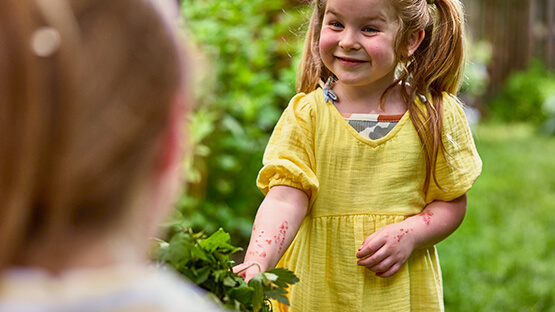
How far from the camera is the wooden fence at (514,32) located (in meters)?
10.1

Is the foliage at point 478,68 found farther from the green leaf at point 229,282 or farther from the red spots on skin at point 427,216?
the green leaf at point 229,282

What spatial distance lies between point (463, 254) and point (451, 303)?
0.83 metres

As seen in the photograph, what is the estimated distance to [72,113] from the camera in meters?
0.68

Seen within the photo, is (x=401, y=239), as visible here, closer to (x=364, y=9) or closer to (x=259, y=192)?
(x=364, y=9)

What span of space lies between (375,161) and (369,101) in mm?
156

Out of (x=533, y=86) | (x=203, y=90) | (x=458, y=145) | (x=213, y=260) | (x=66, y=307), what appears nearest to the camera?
(x=66, y=307)

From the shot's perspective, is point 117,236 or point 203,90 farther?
point 203,90

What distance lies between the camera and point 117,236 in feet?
→ 2.44

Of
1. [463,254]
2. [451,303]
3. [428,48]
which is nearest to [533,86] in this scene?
[463,254]

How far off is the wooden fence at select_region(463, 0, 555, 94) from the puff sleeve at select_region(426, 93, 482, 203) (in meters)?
8.81

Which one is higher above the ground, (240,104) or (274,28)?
(274,28)

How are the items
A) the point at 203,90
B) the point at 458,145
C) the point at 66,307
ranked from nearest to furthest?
the point at 66,307
the point at 203,90
the point at 458,145

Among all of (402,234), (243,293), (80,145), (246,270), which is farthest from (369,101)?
(80,145)

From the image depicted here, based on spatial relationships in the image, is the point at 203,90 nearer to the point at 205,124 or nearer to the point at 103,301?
the point at 103,301
